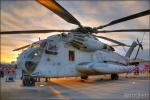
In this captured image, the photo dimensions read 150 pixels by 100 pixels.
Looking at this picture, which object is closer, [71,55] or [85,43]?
[85,43]

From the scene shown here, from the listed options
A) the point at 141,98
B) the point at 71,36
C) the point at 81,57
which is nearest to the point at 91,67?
the point at 81,57

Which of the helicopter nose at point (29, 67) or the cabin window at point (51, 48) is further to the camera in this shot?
the cabin window at point (51, 48)

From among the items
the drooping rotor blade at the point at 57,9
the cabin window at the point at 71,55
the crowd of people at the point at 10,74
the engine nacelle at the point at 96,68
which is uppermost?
the drooping rotor blade at the point at 57,9

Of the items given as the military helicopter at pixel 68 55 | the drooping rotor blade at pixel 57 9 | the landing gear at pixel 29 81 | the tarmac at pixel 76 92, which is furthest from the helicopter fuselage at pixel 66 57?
the drooping rotor blade at pixel 57 9

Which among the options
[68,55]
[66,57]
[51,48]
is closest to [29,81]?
[51,48]

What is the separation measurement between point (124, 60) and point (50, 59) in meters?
9.65

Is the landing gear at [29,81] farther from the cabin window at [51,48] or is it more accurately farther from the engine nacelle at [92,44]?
the engine nacelle at [92,44]

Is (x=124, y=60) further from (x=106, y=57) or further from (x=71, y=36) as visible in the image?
(x=71, y=36)

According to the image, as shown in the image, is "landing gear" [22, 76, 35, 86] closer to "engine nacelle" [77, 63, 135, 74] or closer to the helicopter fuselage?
the helicopter fuselage

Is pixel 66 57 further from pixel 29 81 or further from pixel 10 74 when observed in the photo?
pixel 10 74

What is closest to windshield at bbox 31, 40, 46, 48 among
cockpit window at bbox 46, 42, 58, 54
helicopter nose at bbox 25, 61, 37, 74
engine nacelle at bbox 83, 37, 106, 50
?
cockpit window at bbox 46, 42, 58, 54

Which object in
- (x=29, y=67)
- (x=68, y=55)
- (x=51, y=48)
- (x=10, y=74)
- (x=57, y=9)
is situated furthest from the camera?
(x=10, y=74)

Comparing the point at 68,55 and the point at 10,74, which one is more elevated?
the point at 68,55

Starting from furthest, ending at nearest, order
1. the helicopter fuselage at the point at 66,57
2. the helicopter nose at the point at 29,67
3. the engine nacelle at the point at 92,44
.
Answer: the engine nacelle at the point at 92,44 < the helicopter fuselage at the point at 66,57 < the helicopter nose at the point at 29,67
